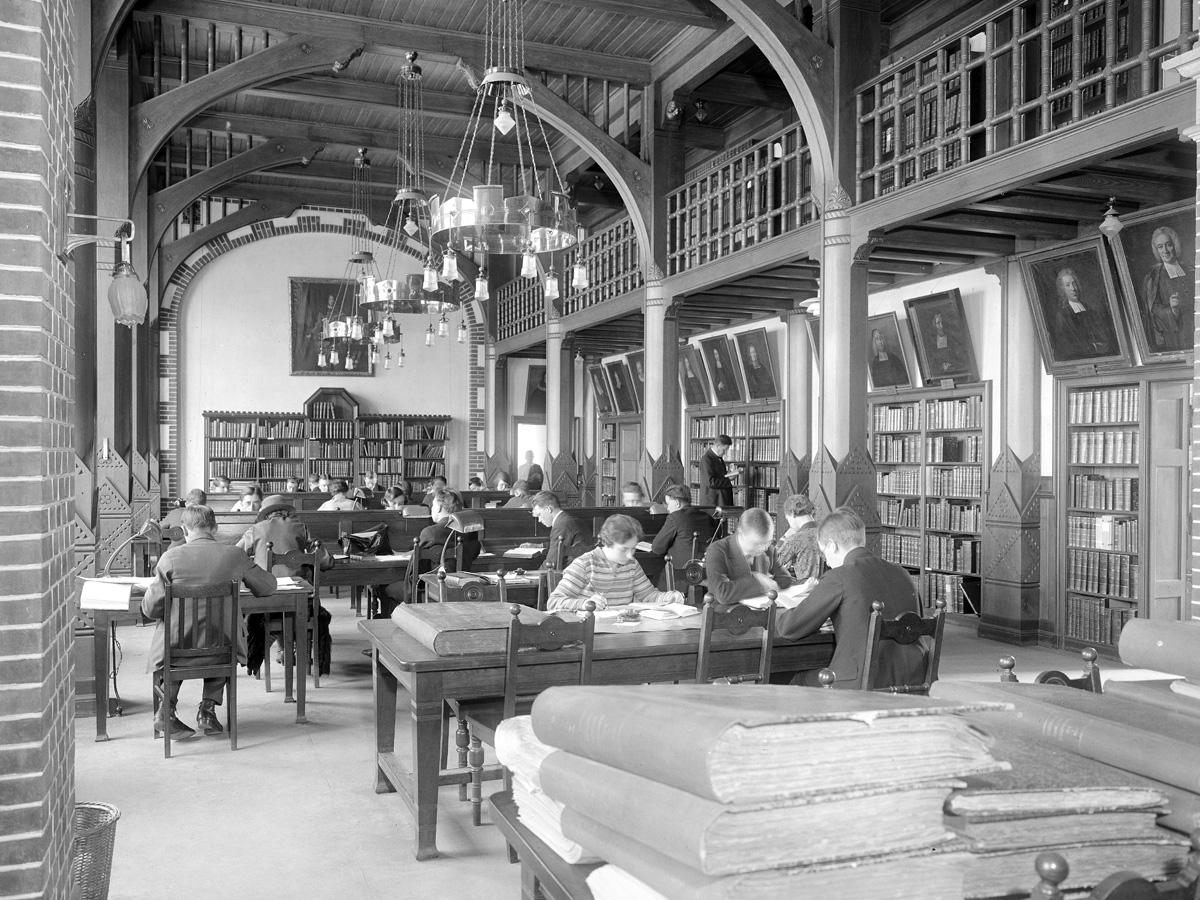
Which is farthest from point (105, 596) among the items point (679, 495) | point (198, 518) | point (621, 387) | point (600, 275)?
point (621, 387)

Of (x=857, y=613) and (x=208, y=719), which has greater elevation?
(x=857, y=613)

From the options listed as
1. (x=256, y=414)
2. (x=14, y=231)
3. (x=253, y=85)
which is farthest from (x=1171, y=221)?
(x=256, y=414)

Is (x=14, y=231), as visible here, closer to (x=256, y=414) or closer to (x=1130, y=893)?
(x=1130, y=893)

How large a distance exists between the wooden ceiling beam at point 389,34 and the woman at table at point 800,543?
22.1 feet

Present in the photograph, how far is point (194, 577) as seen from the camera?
18.8 ft

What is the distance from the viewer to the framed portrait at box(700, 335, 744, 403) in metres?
13.9

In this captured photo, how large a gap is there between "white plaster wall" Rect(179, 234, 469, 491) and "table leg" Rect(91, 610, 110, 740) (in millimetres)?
13747

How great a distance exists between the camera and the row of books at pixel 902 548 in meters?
10.6

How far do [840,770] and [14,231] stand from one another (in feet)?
6.47

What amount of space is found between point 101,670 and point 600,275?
29.6 ft

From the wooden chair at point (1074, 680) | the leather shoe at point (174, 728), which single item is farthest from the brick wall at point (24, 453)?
the leather shoe at point (174, 728)

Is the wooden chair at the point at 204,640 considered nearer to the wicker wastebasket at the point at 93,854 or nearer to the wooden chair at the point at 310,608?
the wooden chair at the point at 310,608

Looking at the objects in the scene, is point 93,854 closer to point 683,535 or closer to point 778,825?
point 778,825

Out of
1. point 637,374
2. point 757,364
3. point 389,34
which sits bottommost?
point 757,364
